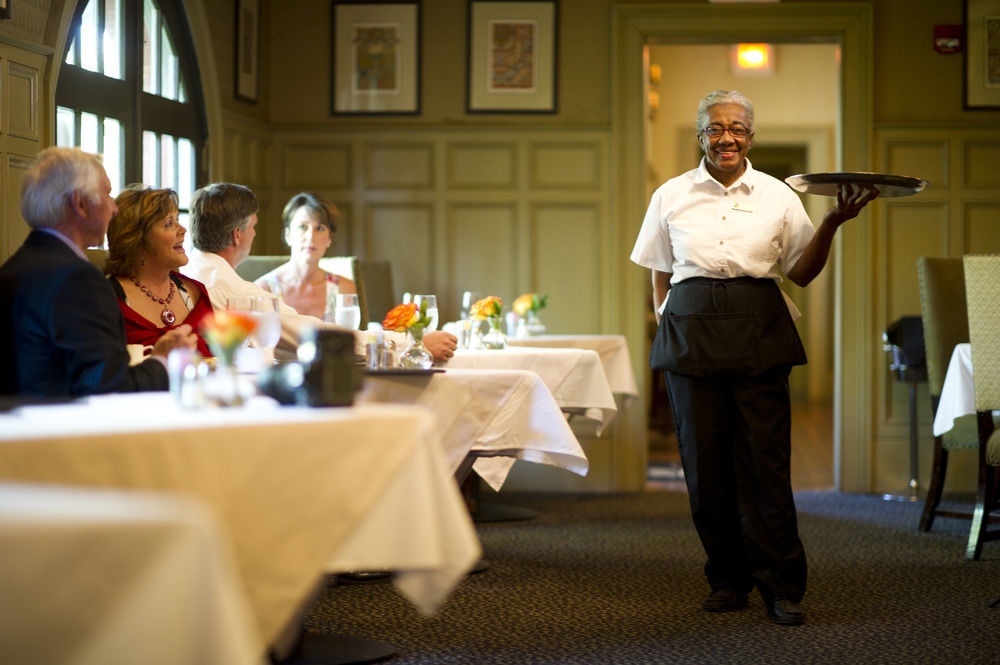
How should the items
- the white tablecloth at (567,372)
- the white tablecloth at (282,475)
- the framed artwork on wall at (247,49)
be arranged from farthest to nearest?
the framed artwork on wall at (247,49) < the white tablecloth at (567,372) < the white tablecloth at (282,475)

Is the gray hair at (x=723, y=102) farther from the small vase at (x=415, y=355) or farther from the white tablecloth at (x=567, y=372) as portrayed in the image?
the white tablecloth at (x=567, y=372)

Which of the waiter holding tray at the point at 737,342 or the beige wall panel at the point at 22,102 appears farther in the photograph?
the beige wall panel at the point at 22,102

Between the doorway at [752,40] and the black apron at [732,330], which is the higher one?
the doorway at [752,40]

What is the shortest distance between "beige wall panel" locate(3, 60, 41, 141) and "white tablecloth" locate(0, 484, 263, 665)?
2.84 metres

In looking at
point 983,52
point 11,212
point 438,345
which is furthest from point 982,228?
point 11,212

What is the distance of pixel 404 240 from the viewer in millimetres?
6078

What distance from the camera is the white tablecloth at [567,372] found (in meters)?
3.94

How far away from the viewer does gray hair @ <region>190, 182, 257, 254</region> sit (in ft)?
11.4

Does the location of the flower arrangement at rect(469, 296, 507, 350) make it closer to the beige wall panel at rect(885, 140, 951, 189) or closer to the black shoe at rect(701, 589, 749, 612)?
the black shoe at rect(701, 589, 749, 612)

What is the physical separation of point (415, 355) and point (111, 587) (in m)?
2.02

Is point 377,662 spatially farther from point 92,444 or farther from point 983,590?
point 983,590

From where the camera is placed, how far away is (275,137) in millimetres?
6066

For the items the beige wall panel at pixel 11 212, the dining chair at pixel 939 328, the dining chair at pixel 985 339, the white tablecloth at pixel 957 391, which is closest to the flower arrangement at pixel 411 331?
the beige wall panel at pixel 11 212

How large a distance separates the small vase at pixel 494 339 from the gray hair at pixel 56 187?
208 cm
